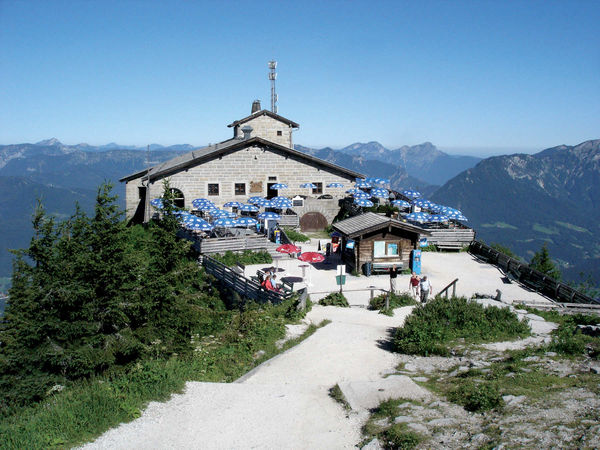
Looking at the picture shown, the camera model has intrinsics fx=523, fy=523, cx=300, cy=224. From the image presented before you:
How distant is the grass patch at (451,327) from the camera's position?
49.1 ft

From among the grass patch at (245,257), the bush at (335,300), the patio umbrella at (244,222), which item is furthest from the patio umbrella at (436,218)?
the bush at (335,300)

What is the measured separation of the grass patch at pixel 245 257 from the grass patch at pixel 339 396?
17.3 meters

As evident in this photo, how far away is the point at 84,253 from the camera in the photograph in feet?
47.8

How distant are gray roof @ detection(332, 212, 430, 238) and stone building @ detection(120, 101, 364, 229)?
43.3 feet

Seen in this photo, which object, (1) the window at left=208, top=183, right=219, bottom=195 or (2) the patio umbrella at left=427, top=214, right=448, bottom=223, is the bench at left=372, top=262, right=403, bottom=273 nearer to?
(2) the patio umbrella at left=427, top=214, right=448, bottom=223

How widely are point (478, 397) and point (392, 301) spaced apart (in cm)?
1119

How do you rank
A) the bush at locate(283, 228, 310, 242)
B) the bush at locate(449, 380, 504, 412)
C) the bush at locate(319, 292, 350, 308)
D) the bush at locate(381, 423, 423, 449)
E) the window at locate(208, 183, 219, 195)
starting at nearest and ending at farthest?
the bush at locate(381, 423, 423, 449), the bush at locate(449, 380, 504, 412), the bush at locate(319, 292, 350, 308), the bush at locate(283, 228, 310, 242), the window at locate(208, 183, 219, 195)

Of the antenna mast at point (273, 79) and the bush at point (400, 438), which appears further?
the antenna mast at point (273, 79)

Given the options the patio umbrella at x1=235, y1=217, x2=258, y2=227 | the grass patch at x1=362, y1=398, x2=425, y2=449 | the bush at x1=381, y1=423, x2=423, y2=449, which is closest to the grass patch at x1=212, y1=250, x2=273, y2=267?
the patio umbrella at x1=235, y1=217, x2=258, y2=227

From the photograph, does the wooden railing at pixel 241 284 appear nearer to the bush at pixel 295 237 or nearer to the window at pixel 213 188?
the bush at pixel 295 237

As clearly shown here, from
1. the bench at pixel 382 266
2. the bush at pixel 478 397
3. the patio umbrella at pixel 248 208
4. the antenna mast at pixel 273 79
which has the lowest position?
the bush at pixel 478 397

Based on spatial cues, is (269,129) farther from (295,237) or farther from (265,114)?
(295,237)

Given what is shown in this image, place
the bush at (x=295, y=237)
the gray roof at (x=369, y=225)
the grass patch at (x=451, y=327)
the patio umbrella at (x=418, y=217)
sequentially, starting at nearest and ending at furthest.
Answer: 1. the grass patch at (x=451, y=327)
2. the gray roof at (x=369, y=225)
3. the patio umbrella at (x=418, y=217)
4. the bush at (x=295, y=237)

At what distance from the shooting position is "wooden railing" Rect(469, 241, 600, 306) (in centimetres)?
2156
